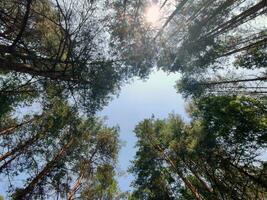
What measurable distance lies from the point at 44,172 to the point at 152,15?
381 inches

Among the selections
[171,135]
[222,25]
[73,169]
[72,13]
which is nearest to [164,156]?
[171,135]

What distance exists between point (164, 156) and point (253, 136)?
6.80m

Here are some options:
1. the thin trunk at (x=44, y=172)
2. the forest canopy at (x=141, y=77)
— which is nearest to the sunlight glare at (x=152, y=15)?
the forest canopy at (x=141, y=77)

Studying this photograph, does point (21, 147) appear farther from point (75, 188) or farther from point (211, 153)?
point (211, 153)

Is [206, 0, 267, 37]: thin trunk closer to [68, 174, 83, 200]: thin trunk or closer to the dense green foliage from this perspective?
the dense green foliage

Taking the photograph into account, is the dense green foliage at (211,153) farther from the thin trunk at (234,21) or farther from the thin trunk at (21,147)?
the thin trunk at (21,147)

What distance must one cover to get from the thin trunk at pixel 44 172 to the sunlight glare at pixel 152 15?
337 inches

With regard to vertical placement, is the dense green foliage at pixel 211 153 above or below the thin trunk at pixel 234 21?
below

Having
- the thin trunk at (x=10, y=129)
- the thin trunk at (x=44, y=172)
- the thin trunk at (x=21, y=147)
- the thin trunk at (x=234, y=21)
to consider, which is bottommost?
the thin trunk at (x=44, y=172)

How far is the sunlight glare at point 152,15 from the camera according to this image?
44.5 ft

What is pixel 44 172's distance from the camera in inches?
548

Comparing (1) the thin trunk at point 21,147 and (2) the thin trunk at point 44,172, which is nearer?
(2) the thin trunk at point 44,172

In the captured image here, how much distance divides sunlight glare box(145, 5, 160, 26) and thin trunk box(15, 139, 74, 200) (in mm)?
8549

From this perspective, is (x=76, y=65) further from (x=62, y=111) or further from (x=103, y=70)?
(x=62, y=111)
